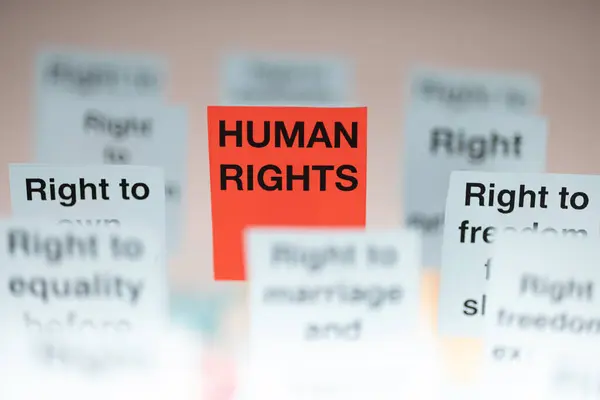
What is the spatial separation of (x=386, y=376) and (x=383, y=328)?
2.1 inches

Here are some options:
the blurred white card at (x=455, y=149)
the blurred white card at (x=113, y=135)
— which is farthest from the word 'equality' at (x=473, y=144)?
the blurred white card at (x=113, y=135)

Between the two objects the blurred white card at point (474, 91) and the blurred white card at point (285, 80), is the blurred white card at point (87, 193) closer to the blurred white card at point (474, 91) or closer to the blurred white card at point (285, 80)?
the blurred white card at point (285, 80)

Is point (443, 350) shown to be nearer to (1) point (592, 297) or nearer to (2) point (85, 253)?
(1) point (592, 297)

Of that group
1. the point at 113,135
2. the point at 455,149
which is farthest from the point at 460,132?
the point at 113,135

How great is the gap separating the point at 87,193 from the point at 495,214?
1.33 ft

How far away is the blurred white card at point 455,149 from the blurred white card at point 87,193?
0.25 meters

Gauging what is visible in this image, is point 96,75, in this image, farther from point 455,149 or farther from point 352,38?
point 455,149

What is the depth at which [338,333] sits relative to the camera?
522mm

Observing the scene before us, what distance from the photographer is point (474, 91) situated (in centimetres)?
48

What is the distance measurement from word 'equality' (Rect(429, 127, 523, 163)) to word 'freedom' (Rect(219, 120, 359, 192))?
82 millimetres

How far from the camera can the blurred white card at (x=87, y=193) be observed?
50cm

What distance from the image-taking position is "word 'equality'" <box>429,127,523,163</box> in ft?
1.63

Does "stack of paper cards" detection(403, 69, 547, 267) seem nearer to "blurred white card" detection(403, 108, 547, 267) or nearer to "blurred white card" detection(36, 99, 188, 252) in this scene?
"blurred white card" detection(403, 108, 547, 267)

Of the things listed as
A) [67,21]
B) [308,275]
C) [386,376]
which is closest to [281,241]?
[308,275]
